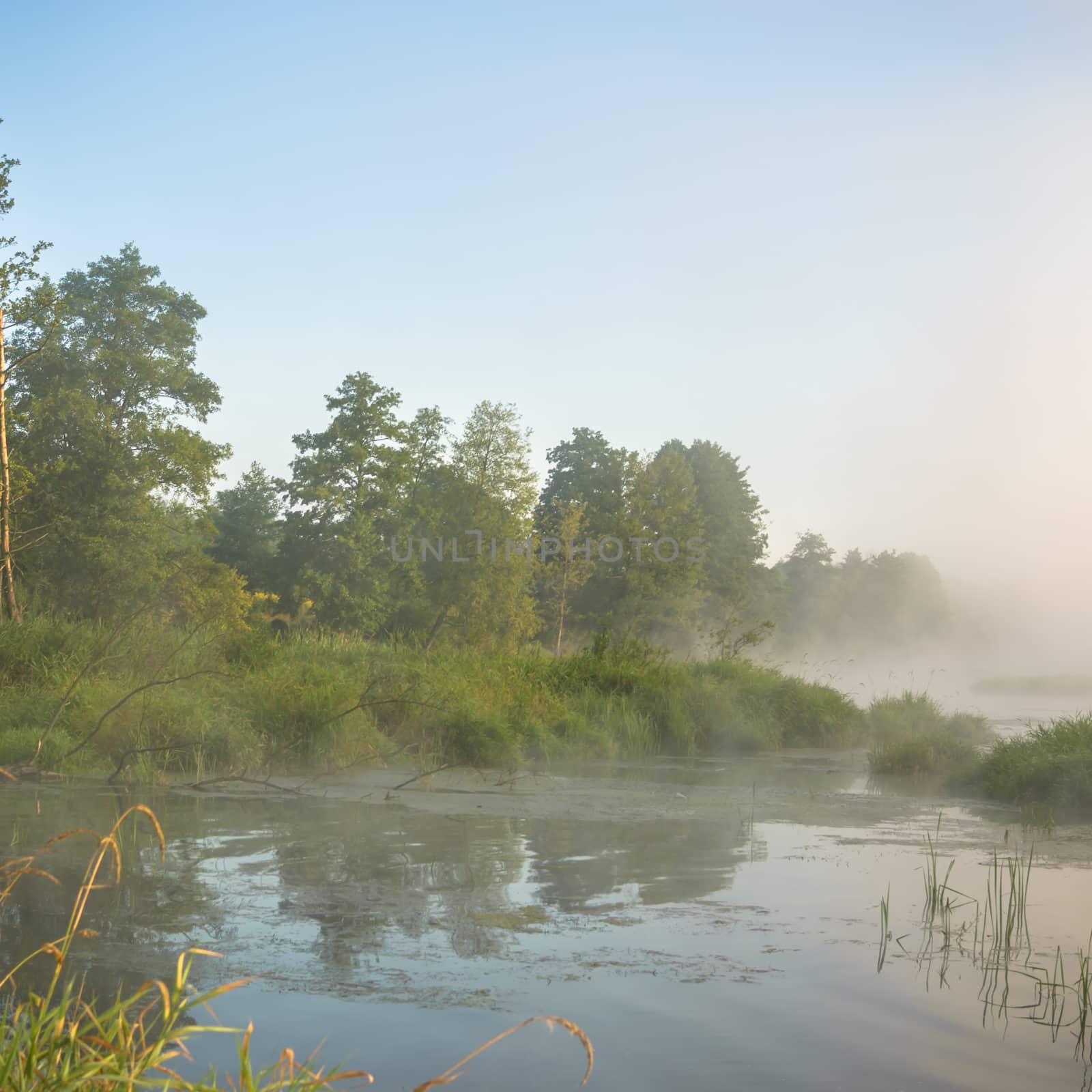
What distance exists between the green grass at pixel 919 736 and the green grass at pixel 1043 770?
22.5 inches

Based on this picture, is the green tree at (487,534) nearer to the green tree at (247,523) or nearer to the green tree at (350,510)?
the green tree at (350,510)

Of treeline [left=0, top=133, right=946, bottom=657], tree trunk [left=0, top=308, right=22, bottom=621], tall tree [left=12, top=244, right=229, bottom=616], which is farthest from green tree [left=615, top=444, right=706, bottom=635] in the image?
tree trunk [left=0, top=308, right=22, bottom=621]

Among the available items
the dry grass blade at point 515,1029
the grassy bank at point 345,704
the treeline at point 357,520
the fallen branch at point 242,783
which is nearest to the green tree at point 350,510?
the treeline at point 357,520

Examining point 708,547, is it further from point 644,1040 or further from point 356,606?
point 644,1040

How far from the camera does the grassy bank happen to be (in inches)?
442

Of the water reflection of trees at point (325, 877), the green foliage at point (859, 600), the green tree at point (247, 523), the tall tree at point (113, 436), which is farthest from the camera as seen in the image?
the green foliage at point (859, 600)

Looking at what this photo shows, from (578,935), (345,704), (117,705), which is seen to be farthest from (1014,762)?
(117,705)

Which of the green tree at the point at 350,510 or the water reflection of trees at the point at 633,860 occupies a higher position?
the green tree at the point at 350,510

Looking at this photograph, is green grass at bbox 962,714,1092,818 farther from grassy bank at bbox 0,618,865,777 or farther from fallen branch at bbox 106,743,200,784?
fallen branch at bbox 106,743,200,784

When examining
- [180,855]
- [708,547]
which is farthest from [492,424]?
[180,855]

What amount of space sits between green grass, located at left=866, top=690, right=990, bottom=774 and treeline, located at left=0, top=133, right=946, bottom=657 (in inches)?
243

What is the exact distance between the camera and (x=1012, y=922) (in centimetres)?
600

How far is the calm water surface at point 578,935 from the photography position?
420 cm

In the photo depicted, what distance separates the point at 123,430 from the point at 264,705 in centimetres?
2435
